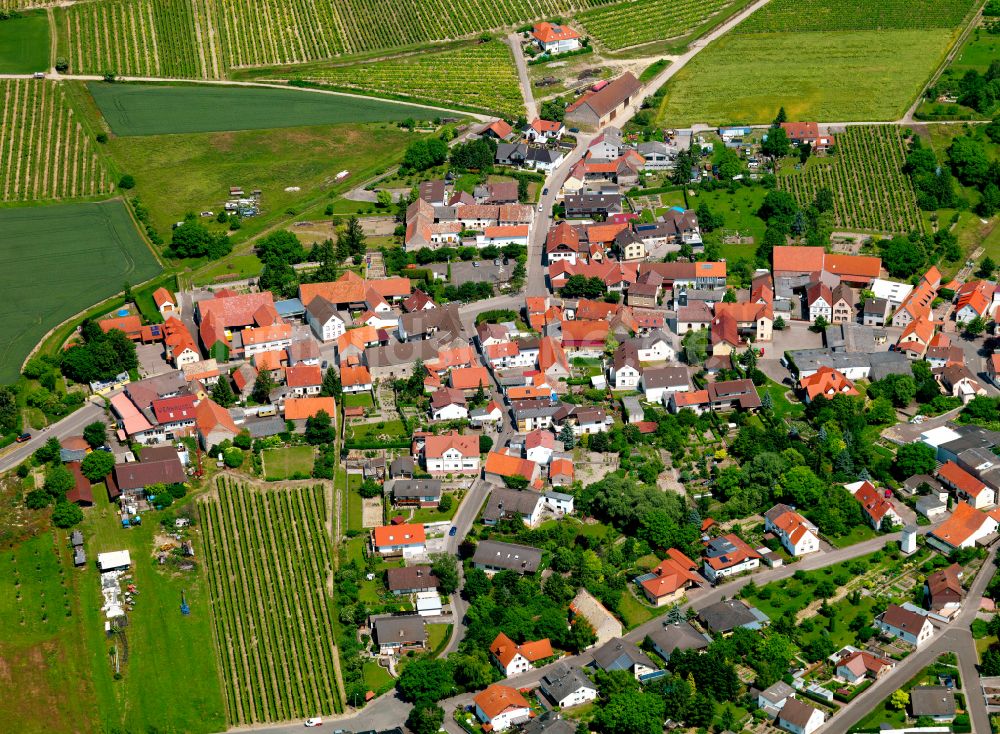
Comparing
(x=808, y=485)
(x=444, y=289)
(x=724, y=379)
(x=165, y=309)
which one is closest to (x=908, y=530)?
(x=808, y=485)

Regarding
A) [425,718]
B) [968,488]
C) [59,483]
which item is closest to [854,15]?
[968,488]

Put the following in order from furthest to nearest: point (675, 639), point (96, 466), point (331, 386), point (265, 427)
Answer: point (331, 386), point (265, 427), point (96, 466), point (675, 639)

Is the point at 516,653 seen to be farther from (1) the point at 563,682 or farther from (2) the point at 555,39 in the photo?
(2) the point at 555,39

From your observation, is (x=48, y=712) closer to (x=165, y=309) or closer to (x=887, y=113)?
(x=165, y=309)

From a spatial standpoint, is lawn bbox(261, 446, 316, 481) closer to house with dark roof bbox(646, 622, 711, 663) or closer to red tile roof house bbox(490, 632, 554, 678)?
red tile roof house bbox(490, 632, 554, 678)

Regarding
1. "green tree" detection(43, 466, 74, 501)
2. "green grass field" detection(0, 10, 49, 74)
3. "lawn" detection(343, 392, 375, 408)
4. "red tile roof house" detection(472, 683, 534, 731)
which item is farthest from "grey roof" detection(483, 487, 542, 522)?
"green grass field" detection(0, 10, 49, 74)

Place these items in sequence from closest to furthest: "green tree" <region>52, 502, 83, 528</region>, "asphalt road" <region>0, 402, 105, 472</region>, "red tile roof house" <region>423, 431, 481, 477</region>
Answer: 1. "green tree" <region>52, 502, 83, 528</region>
2. "red tile roof house" <region>423, 431, 481, 477</region>
3. "asphalt road" <region>0, 402, 105, 472</region>

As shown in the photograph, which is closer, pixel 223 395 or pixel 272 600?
pixel 272 600
